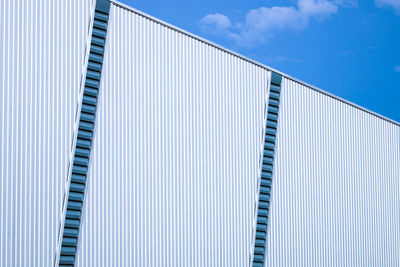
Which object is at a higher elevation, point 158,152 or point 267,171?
point 267,171

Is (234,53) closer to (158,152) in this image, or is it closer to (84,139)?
(158,152)

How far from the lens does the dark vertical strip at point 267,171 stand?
19.0m

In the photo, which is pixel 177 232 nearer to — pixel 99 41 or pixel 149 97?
pixel 149 97

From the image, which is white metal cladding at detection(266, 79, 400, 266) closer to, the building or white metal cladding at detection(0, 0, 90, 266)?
the building

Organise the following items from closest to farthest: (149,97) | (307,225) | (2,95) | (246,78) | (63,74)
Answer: (2,95) → (63,74) → (149,97) → (246,78) → (307,225)

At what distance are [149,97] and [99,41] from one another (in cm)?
209

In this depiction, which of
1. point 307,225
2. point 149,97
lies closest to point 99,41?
point 149,97

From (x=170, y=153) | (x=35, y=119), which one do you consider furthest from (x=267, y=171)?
(x=35, y=119)

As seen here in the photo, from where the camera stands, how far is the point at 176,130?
1692 cm

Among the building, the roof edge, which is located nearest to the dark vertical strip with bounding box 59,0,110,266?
the building

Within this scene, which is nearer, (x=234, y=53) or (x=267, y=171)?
(x=234, y=53)

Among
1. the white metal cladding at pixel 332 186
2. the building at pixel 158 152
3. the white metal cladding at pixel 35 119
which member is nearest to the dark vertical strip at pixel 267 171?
the building at pixel 158 152

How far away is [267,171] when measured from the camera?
19469 millimetres

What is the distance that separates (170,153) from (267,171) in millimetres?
4154
